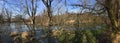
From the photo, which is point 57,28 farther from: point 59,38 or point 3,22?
point 3,22

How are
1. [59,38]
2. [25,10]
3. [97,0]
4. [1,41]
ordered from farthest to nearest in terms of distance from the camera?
[25,10] → [59,38] → [1,41] → [97,0]

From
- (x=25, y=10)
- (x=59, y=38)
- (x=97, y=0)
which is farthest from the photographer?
(x=25, y=10)

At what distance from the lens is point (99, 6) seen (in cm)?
1277

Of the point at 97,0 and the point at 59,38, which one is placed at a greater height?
the point at 97,0

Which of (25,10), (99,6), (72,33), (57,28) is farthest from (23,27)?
(99,6)

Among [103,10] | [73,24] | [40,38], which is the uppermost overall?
[103,10]

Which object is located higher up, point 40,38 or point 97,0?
point 97,0

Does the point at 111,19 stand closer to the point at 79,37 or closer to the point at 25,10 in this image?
the point at 79,37

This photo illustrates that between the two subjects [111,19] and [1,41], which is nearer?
[111,19]

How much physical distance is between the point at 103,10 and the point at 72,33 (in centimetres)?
463

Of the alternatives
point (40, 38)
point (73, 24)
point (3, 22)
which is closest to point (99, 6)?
point (73, 24)

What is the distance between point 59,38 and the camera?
18.3 m

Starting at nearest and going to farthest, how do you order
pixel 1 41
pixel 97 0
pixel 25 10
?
pixel 97 0, pixel 1 41, pixel 25 10

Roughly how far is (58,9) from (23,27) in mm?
3792
